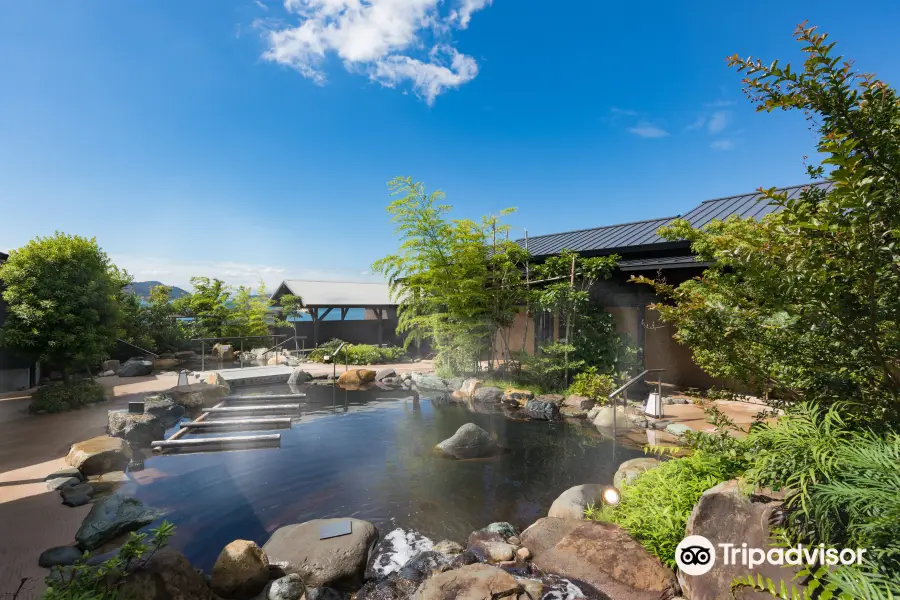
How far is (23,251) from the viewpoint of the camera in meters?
8.30

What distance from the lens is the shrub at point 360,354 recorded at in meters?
16.1

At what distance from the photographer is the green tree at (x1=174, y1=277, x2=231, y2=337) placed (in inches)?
710

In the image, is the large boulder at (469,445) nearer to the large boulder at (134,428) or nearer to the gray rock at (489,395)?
the gray rock at (489,395)

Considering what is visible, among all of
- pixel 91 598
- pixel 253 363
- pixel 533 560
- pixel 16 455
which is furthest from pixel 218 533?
pixel 253 363

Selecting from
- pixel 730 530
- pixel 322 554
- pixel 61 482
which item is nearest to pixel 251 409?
pixel 61 482

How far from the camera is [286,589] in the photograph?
11.8 feet

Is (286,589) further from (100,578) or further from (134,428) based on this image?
(134,428)

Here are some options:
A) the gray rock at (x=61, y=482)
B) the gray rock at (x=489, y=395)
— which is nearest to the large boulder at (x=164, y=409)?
the gray rock at (x=61, y=482)

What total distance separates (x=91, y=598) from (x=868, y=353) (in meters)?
4.77

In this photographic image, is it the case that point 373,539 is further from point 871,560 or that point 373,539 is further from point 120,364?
point 120,364

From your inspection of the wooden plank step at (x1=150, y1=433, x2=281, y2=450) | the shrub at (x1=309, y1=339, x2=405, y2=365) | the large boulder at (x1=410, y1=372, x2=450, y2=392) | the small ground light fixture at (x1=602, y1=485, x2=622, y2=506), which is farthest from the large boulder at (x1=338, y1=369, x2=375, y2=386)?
the small ground light fixture at (x1=602, y1=485, x2=622, y2=506)

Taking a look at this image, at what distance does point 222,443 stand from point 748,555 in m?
7.53

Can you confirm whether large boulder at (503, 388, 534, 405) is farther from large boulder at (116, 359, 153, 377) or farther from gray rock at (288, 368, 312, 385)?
large boulder at (116, 359, 153, 377)

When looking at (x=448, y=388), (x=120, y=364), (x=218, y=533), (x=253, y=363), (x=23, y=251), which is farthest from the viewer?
(x=253, y=363)
